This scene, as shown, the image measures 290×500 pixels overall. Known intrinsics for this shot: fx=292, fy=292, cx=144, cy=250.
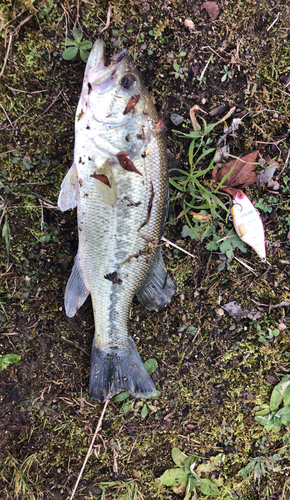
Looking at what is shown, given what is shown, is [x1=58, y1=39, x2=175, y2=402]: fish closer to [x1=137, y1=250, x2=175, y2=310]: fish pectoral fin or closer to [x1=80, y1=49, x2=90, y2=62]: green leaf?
[x1=137, y1=250, x2=175, y2=310]: fish pectoral fin

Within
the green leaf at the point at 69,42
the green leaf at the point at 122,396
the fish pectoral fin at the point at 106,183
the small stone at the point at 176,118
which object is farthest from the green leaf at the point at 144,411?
the green leaf at the point at 69,42

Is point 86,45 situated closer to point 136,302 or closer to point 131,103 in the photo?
point 131,103

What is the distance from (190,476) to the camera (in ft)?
8.81

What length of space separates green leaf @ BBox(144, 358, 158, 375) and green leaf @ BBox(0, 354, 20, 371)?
1101 millimetres

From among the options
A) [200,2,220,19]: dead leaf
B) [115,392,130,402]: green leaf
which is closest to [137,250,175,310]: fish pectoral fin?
[115,392,130,402]: green leaf

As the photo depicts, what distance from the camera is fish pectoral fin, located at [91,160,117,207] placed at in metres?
1.92

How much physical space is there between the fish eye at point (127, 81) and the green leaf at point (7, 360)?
2.25 metres

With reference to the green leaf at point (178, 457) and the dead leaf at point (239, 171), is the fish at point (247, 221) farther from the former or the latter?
the green leaf at point (178, 457)

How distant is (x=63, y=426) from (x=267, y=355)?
77.0 inches

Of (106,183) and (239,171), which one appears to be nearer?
(106,183)

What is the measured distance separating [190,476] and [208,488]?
0.21m

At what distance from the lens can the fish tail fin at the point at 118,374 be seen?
2348 millimetres

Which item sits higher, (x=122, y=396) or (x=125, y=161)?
(x=125, y=161)

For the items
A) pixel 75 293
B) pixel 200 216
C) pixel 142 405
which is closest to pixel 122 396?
pixel 142 405
